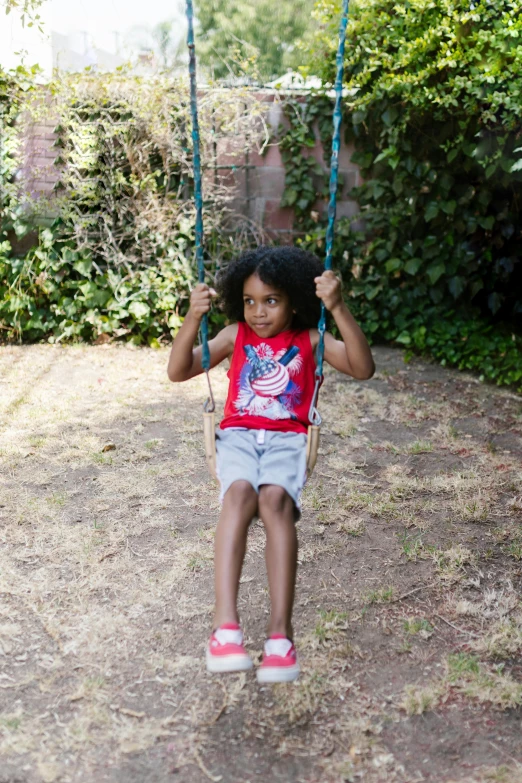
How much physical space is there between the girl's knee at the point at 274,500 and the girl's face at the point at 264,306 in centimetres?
53

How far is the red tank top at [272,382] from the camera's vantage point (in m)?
2.22

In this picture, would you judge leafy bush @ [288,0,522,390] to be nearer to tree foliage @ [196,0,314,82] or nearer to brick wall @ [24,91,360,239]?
brick wall @ [24,91,360,239]

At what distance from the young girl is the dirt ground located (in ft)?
1.07

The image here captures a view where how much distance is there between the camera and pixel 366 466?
12.1ft

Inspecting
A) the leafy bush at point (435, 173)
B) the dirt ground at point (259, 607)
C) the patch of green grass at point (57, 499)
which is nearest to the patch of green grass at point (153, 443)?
the dirt ground at point (259, 607)

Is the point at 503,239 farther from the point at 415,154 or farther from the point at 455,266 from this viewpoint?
the point at 415,154

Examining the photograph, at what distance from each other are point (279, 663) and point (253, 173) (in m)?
4.85

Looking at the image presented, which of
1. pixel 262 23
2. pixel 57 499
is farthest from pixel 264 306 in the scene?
pixel 262 23

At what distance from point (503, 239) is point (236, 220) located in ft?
6.92

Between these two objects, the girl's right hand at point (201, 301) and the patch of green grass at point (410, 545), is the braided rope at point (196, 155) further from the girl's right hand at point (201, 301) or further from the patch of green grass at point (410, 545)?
the patch of green grass at point (410, 545)

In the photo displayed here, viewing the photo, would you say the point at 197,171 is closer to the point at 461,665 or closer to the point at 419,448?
the point at 461,665

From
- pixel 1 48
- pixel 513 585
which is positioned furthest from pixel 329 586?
pixel 1 48

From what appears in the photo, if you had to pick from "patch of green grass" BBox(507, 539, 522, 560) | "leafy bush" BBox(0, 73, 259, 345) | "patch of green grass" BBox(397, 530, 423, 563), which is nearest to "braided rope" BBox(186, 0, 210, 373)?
"patch of green grass" BBox(397, 530, 423, 563)

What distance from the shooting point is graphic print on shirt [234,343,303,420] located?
2.23 m
